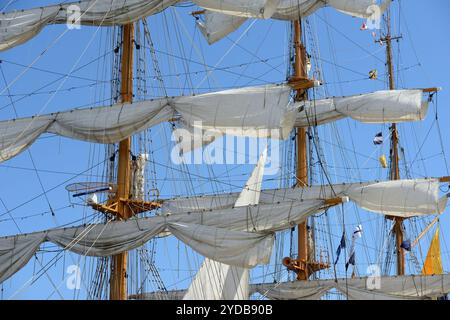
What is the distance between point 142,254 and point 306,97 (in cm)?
1221

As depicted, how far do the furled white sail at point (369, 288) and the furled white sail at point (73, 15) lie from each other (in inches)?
484

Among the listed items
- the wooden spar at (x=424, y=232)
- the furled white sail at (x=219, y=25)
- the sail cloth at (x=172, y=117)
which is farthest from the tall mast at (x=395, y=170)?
the sail cloth at (x=172, y=117)

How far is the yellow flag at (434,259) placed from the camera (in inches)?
2037

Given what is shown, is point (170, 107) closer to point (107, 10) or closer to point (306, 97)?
point (107, 10)

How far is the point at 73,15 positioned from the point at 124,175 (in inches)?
248

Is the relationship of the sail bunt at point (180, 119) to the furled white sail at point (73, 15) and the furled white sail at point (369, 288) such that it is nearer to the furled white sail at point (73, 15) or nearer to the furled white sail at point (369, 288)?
the furled white sail at point (73, 15)

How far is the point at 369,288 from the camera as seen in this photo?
46688 mm

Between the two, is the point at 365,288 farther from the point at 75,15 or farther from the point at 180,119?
the point at 75,15

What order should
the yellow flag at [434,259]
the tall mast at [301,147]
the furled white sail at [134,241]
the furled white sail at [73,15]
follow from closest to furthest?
the furled white sail at [134,241] → the furled white sail at [73,15] → the tall mast at [301,147] → the yellow flag at [434,259]

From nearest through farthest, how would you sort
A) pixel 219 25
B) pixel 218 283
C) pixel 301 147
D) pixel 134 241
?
A: pixel 218 283 → pixel 134 241 → pixel 219 25 → pixel 301 147

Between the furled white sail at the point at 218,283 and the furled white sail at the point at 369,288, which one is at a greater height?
the furled white sail at the point at 218,283

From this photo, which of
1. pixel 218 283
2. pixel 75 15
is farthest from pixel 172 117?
pixel 218 283
